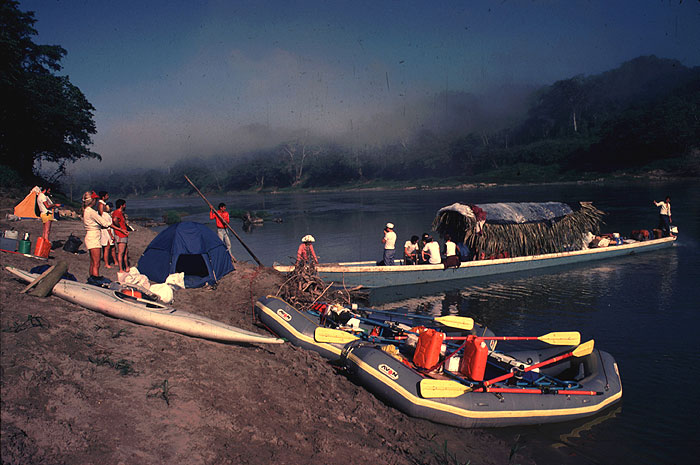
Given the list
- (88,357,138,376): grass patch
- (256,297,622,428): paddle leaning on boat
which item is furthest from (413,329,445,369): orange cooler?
(88,357,138,376): grass patch

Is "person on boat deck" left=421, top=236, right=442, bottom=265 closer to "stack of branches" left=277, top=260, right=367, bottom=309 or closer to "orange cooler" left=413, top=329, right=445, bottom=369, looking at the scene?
"stack of branches" left=277, top=260, right=367, bottom=309

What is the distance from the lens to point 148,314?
271 inches

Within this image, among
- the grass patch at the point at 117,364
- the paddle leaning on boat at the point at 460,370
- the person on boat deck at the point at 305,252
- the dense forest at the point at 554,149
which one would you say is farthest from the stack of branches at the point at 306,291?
the dense forest at the point at 554,149

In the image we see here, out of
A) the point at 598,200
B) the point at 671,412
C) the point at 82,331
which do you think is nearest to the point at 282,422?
the point at 82,331

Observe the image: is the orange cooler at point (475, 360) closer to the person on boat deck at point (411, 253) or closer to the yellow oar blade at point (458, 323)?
the yellow oar blade at point (458, 323)

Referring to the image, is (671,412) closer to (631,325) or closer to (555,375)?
(555,375)

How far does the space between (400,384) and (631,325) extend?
7.68 meters

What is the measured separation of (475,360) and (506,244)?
447 inches

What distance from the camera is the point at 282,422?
5.06 m

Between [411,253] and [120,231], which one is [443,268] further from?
[120,231]

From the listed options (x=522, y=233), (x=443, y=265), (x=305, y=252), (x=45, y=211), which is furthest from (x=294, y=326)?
(x=522, y=233)

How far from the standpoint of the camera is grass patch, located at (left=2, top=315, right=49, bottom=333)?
5387 millimetres

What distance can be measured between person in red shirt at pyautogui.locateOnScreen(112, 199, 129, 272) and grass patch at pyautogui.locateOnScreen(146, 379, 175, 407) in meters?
6.91

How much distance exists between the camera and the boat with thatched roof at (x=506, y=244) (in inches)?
557
